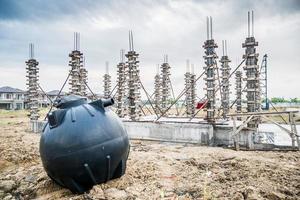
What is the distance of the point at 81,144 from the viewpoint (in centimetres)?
589

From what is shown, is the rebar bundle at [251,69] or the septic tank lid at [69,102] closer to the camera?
the septic tank lid at [69,102]

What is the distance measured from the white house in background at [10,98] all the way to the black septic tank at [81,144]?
234 feet

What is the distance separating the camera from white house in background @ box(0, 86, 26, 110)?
7000cm

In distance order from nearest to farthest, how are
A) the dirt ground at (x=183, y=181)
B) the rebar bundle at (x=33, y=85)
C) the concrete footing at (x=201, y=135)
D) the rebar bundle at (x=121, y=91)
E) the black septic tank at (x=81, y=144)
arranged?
the black septic tank at (x=81, y=144) → the dirt ground at (x=183, y=181) → the concrete footing at (x=201, y=135) → the rebar bundle at (x=33, y=85) → the rebar bundle at (x=121, y=91)

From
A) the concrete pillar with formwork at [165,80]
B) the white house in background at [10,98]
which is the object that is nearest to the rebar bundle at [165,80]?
the concrete pillar with formwork at [165,80]

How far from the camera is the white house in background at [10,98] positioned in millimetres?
70000

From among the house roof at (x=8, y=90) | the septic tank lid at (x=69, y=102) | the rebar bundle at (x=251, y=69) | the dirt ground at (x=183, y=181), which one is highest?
the house roof at (x=8, y=90)

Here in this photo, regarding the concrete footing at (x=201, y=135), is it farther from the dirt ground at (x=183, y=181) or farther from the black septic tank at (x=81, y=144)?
the black septic tank at (x=81, y=144)

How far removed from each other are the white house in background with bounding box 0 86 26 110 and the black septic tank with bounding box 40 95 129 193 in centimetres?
7119

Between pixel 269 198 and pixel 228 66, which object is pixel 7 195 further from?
pixel 228 66

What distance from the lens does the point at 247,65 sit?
15.5 m

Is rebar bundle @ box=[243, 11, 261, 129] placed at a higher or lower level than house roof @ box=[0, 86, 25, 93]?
lower

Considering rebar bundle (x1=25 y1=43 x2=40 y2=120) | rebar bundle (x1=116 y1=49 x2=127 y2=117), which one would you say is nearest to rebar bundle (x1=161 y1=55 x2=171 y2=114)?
rebar bundle (x1=116 y1=49 x2=127 y2=117)

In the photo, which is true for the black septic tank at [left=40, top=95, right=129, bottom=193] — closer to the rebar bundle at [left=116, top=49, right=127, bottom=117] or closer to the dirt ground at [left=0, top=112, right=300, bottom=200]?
the dirt ground at [left=0, top=112, right=300, bottom=200]
